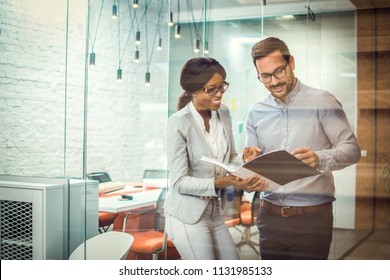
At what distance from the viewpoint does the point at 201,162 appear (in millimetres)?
3287

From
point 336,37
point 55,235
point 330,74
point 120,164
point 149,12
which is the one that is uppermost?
point 149,12

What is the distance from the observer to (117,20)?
3643 mm

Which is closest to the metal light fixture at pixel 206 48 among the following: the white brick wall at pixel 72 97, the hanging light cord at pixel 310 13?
the white brick wall at pixel 72 97

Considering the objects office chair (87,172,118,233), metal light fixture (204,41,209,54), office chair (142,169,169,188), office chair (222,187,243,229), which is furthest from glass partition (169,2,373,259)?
office chair (87,172,118,233)

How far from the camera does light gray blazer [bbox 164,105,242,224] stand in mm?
3289

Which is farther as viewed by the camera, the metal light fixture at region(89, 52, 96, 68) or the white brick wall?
the metal light fixture at region(89, 52, 96, 68)

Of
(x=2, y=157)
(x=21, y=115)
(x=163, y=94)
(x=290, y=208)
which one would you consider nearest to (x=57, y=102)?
(x=21, y=115)

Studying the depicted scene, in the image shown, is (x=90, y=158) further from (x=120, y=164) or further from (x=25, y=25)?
(x=25, y=25)

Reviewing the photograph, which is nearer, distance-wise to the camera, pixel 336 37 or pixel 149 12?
pixel 336 37

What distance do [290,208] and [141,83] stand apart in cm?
122

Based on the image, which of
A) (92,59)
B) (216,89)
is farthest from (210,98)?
(92,59)

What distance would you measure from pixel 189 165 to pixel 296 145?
641 mm

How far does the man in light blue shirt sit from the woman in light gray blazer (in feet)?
0.55

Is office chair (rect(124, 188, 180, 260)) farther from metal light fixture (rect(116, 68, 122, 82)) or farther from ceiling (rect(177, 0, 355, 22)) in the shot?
ceiling (rect(177, 0, 355, 22))
